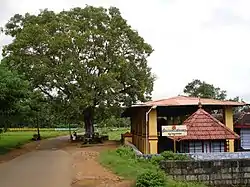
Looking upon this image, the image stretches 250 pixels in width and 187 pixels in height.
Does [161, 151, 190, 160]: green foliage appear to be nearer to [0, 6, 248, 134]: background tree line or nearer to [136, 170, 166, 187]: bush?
[136, 170, 166, 187]: bush

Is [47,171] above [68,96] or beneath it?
beneath

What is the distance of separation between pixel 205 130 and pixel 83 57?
1606 centimetres

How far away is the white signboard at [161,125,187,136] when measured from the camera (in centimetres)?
2209

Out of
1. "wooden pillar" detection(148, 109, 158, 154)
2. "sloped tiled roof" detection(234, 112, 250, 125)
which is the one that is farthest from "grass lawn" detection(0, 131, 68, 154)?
"sloped tiled roof" detection(234, 112, 250, 125)

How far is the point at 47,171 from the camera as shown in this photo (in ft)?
59.6

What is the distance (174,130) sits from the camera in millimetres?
22219

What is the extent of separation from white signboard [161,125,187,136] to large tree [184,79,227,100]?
35.2 meters

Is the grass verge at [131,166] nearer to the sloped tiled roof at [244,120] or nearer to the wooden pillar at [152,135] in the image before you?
the wooden pillar at [152,135]

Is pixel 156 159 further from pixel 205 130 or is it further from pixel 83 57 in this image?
pixel 83 57

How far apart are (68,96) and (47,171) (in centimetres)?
1976

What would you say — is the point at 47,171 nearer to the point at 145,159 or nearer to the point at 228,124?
the point at 145,159

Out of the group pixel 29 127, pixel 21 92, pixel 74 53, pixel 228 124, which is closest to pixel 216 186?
pixel 228 124

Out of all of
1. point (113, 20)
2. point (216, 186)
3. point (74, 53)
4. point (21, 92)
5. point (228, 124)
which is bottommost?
point (216, 186)

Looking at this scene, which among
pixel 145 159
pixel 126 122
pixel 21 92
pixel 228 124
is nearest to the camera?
pixel 145 159
